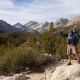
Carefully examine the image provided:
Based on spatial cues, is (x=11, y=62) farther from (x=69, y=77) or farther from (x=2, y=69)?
(x=69, y=77)

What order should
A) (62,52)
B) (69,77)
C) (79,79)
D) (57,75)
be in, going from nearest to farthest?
1. (79,79)
2. (69,77)
3. (57,75)
4. (62,52)

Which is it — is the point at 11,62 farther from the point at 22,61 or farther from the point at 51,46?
the point at 51,46

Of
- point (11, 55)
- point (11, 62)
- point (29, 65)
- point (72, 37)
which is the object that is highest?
point (72, 37)

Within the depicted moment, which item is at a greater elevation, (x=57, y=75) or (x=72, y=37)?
(x=72, y=37)

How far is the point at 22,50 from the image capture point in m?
6.63

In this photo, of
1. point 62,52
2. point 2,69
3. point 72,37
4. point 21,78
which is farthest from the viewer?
point 62,52

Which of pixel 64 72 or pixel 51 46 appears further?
pixel 51 46

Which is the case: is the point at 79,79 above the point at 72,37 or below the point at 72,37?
below

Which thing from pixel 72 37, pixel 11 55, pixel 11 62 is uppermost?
pixel 72 37

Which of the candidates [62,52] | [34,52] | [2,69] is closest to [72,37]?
[34,52]

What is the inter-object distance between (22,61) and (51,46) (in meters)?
8.31

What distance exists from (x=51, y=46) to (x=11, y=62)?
875cm

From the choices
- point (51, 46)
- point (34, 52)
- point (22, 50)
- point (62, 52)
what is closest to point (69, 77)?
point (34, 52)

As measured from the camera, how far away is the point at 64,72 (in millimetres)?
3383
